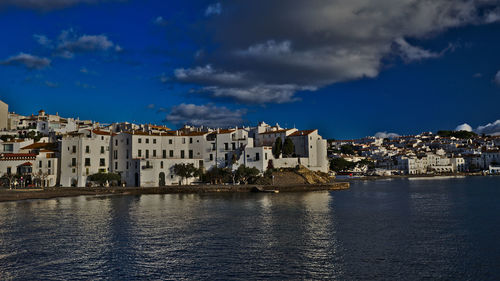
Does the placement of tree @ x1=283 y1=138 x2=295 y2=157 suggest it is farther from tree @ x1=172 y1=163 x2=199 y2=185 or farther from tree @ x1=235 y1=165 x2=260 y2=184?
tree @ x1=172 y1=163 x2=199 y2=185

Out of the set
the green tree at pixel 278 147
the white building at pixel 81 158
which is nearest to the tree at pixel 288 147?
the green tree at pixel 278 147

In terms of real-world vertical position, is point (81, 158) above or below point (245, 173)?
above

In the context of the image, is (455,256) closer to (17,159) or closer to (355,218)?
(355,218)

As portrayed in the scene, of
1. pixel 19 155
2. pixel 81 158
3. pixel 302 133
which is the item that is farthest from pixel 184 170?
pixel 19 155

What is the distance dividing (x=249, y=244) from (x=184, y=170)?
3989cm

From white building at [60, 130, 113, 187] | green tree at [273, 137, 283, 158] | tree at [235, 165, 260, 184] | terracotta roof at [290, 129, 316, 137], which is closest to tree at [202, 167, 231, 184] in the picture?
tree at [235, 165, 260, 184]

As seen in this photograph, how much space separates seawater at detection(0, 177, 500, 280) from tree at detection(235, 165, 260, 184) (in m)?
26.7

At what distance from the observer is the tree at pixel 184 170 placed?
2364 inches

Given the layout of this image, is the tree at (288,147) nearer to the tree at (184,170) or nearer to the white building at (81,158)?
the tree at (184,170)

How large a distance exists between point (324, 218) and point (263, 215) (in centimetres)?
507

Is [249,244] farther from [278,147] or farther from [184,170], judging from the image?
[278,147]

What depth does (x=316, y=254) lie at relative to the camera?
19.5 m

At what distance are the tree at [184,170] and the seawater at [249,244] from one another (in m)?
24.7

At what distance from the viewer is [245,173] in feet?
202
